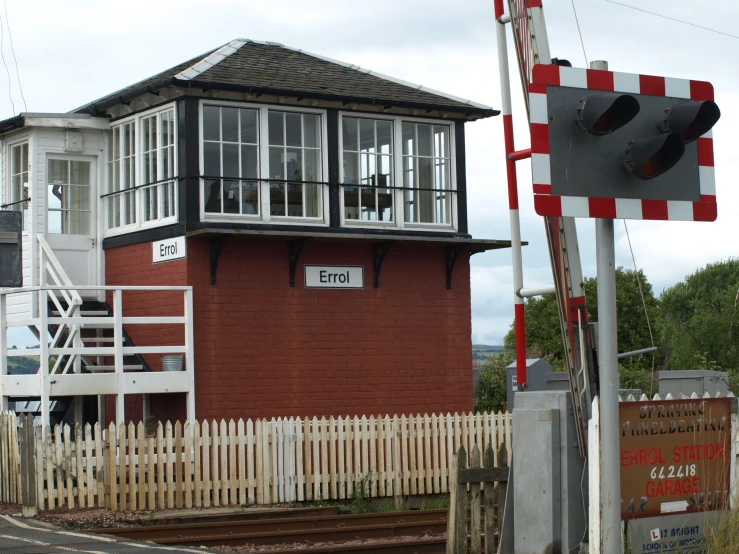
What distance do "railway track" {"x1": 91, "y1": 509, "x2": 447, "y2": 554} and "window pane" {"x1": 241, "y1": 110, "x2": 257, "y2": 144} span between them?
667 cm

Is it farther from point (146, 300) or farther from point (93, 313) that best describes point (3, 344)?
point (146, 300)

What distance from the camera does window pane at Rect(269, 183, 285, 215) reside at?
1762cm

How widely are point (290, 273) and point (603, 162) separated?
11468mm

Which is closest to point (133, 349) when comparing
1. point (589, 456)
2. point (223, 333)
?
point (223, 333)

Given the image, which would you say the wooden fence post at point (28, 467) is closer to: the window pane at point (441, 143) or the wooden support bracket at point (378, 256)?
the wooden support bracket at point (378, 256)

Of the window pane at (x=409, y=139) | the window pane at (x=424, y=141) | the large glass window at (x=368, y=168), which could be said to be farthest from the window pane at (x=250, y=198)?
the window pane at (x=424, y=141)

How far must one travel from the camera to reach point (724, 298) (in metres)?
65.0


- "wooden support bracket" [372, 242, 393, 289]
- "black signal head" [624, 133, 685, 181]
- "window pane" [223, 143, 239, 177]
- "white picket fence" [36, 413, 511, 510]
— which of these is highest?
"window pane" [223, 143, 239, 177]

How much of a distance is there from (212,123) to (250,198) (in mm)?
1285

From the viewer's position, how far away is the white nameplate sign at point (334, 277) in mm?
17969

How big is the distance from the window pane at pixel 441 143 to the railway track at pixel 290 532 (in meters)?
7.59

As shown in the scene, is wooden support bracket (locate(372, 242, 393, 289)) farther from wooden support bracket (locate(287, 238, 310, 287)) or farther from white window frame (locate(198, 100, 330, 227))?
wooden support bracket (locate(287, 238, 310, 287))

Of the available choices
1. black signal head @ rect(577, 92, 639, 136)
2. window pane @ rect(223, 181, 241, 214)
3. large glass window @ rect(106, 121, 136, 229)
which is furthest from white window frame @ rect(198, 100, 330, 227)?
black signal head @ rect(577, 92, 639, 136)

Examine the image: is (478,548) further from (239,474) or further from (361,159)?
(361,159)
